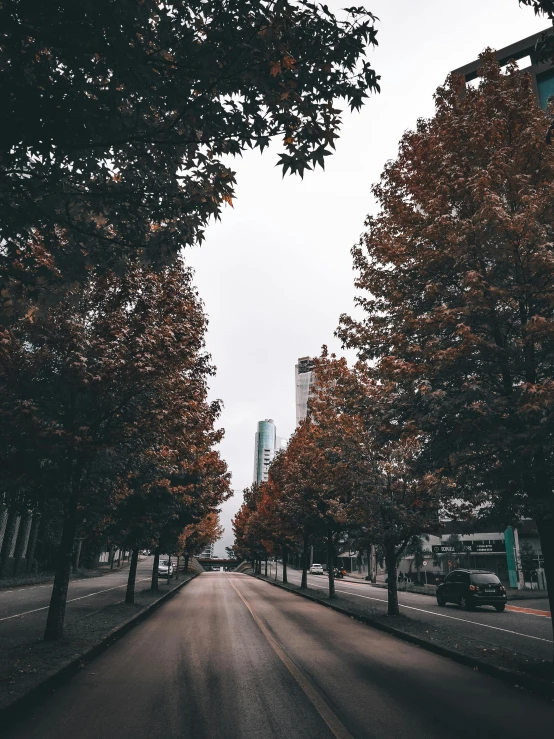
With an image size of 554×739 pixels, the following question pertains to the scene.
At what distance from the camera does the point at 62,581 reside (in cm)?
988

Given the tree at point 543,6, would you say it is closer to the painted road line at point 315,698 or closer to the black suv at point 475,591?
the painted road line at point 315,698

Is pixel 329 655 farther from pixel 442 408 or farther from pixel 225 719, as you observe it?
pixel 442 408

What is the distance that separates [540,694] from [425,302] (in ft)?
21.7

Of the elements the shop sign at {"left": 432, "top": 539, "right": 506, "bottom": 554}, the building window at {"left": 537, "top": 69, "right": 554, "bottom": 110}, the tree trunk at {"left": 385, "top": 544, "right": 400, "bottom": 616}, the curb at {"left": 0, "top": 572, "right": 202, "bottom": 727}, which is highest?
the building window at {"left": 537, "top": 69, "right": 554, "bottom": 110}

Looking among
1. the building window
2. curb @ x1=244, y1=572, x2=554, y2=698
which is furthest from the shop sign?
the building window

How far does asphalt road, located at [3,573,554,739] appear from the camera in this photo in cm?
511

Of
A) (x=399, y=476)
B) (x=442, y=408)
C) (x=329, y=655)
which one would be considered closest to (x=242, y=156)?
(x=442, y=408)

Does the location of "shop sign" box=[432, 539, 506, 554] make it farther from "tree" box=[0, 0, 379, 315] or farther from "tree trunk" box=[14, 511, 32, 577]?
"tree" box=[0, 0, 379, 315]

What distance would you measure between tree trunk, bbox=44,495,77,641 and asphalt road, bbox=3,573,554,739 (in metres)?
1.27

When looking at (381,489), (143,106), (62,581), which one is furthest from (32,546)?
(143,106)

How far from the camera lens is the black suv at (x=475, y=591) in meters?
19.9

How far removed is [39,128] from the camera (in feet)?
13.8

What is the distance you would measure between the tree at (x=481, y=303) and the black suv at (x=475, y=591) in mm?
13424

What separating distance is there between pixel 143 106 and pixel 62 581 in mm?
9276
